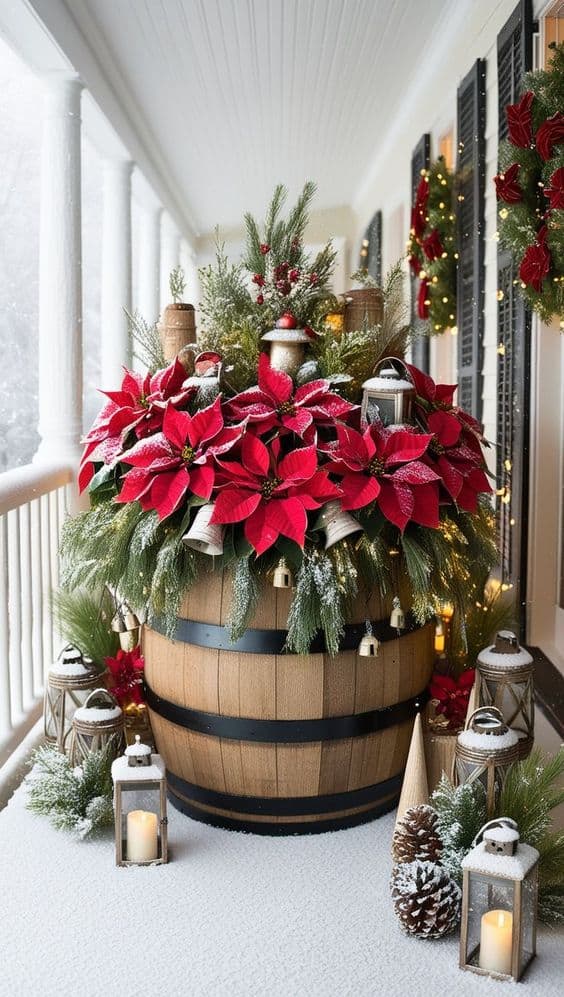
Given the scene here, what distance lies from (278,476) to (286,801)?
703 mm

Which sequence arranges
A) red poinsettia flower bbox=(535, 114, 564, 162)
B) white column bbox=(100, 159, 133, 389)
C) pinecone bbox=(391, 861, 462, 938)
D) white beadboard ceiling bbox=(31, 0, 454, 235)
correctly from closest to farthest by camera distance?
pinecone bbox=(391, 861, 462, 938), red poinsettia flower bbox=(535, 114, 564, 162), white beadboard ceiling bbox=(31, 0, 454, 235), white column bbox=(100, 159, 133, 389)

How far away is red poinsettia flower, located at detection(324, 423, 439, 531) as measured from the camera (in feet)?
6.21

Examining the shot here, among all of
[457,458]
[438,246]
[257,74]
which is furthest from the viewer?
[257,74]

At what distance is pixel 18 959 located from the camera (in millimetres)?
1653

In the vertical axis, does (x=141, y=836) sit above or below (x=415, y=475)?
below

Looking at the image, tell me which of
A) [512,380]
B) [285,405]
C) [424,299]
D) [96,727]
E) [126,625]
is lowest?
[96,727]

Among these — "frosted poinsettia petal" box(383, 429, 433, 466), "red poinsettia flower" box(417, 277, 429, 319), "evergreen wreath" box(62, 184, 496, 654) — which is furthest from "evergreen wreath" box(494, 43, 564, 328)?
"red poinsettia flower" box(417, 277, 429, 319)

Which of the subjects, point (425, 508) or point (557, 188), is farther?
point (557, 188)

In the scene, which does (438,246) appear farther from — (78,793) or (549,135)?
(78,793)

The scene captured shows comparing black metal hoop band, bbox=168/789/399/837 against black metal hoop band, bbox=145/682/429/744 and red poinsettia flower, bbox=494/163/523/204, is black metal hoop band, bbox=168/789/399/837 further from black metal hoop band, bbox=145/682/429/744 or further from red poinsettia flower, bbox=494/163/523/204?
red poinsettia flower, bbox=494/163/523/204

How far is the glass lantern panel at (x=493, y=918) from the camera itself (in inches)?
63.0

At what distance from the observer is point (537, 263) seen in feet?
9.16

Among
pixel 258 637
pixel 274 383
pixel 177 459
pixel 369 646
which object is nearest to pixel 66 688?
pixel 258 637

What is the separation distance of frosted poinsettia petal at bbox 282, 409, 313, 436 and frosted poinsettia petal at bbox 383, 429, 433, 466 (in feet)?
0.53
